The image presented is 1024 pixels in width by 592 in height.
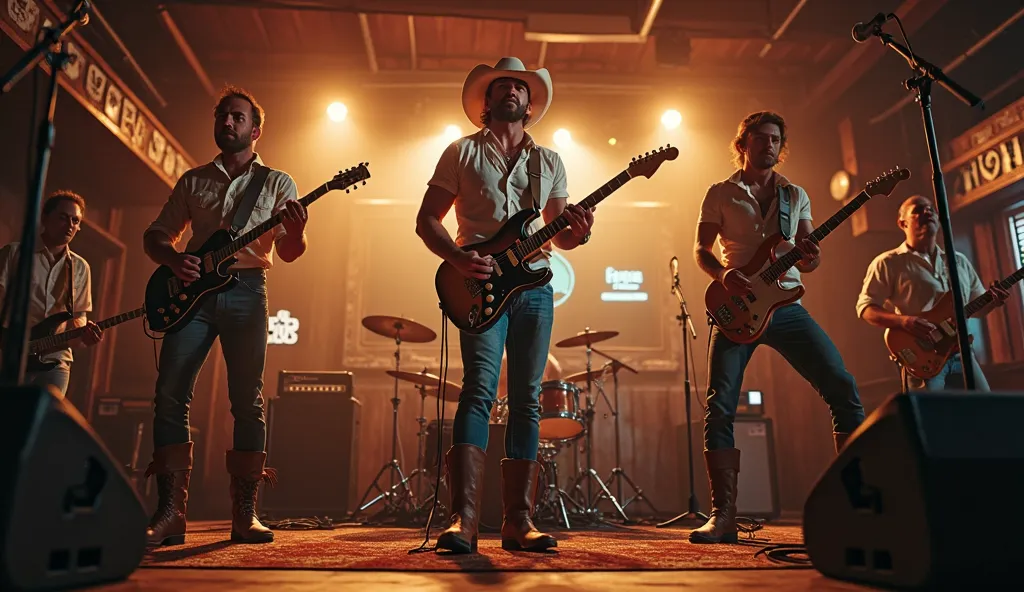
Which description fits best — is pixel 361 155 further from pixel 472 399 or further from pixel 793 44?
pixel 472 399

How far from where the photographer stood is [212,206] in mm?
3158

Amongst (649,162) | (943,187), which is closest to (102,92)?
(649,162)

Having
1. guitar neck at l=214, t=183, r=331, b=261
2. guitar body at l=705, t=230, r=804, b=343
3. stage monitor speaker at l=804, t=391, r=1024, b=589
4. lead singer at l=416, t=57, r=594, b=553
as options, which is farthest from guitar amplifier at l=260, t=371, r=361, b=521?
stage monitor speaker at l=804, t=391, r=1024, b=589

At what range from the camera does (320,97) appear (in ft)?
25.4

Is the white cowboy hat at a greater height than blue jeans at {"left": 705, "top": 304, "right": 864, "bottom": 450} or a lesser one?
greater

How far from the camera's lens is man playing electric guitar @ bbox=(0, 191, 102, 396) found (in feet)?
12.5

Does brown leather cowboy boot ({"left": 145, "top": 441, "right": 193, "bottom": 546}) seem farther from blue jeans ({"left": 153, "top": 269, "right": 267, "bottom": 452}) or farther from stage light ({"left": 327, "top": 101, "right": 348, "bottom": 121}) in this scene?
stage light ({"left": 327, "top": 101, "right": 348, "bottom": 121})

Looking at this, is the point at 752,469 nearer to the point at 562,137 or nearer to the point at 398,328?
the point at 398,328

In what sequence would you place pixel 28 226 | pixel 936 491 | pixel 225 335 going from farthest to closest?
pixel 225 335
pixel 28 226
pixel 936 491

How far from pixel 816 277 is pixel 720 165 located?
1510 millimetres

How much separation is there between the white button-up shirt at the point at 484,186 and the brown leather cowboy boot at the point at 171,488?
1.44 meters

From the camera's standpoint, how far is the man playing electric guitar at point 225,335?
2928mm

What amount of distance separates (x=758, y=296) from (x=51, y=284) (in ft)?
11.9

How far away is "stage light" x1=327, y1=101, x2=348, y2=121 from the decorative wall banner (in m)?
1.51
